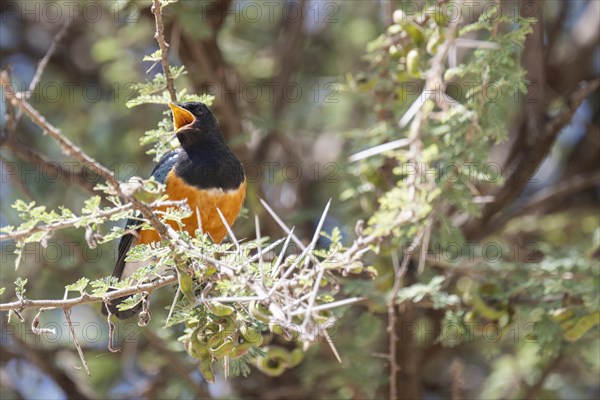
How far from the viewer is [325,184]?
6.81 metres

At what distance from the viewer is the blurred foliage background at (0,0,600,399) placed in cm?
497

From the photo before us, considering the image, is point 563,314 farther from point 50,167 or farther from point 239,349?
point 50,167

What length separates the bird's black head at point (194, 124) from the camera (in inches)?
177

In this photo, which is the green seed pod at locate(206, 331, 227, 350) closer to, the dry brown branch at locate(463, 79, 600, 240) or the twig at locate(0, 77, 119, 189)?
the twig at locate(0, 77, 119, 189)

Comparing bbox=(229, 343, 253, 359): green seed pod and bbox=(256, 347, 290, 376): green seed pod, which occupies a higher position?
bbox=(229, 343, 253, 359): green seed pod

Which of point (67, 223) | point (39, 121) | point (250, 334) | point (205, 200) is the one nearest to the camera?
point (39, 121)

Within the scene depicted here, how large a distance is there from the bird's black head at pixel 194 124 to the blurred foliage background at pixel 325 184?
0.31m

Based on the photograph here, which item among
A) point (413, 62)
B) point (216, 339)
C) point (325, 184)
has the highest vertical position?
point (413, 62)

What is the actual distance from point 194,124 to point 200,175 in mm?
263

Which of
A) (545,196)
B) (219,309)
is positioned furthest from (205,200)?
(545,196)

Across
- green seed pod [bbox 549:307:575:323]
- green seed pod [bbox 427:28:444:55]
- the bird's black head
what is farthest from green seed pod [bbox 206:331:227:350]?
green seed pod [bbox 549:307:575:323]

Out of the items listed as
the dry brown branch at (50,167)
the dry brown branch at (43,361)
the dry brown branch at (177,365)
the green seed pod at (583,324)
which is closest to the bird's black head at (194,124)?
the dry brown branch at (50,167)

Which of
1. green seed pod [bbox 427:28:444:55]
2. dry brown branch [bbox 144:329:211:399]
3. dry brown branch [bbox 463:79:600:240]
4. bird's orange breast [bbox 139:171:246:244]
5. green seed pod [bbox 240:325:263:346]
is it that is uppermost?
green seed pod [bbox 427:28:444:55]

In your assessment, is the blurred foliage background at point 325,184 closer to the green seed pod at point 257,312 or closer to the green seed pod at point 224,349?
the green seed pod at point 224,349
